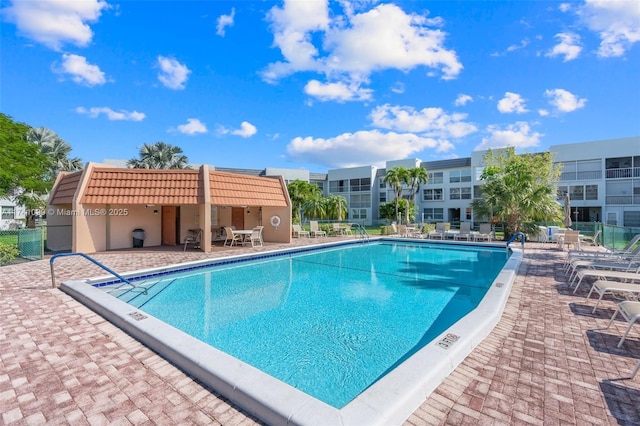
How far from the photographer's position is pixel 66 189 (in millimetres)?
14727

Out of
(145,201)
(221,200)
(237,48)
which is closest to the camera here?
(145,201)

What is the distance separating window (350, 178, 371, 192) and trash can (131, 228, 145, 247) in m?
33.9

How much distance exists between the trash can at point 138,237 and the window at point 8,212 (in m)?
30.4

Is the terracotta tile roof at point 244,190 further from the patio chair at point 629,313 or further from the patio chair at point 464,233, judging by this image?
the patio chair at point 629,313

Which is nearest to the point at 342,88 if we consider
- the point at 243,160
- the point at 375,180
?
the point at 375,180

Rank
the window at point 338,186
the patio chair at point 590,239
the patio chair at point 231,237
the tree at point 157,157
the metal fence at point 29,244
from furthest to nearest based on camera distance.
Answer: the window at point 338,186
the tree at point 157,157
the patio chair at point 590,239
the patio chair at point 231,237
the metal fence at point 29,244

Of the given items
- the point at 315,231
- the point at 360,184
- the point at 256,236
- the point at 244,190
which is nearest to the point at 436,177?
the point at 360,184

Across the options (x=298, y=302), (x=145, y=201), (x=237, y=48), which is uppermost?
(x=237, y=48)

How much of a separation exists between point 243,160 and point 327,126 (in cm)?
2198

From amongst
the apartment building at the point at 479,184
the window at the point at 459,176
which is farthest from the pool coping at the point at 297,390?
the window at the point at 459,176

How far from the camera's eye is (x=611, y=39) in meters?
12.9

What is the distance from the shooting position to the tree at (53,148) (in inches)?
1030

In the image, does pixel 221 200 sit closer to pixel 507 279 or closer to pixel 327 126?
pixel 507 279

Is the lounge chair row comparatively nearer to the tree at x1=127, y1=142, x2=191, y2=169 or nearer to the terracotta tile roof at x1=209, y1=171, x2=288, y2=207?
the terracotta tile roof at x1=209, y1=171, x2=288, y2=207
